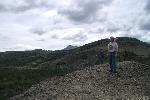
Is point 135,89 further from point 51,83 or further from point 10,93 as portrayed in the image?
point 10,93

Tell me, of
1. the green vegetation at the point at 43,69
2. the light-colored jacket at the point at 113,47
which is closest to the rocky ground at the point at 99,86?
the light-colored jacket at the point at 113,47

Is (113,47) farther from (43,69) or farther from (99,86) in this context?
(43,69)

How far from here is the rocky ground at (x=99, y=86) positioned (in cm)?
2631

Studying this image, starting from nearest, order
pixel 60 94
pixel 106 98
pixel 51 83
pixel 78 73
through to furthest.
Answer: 1. pixel 106 98
2. pixel 60 94
3. pixel 51 83
4. pixel 78 73

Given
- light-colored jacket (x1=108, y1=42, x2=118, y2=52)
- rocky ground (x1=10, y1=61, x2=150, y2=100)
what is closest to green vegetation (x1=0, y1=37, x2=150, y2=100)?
rocky ground (x1=10, y1=61, x2=150, y2=100)

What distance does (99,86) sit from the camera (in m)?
29.4

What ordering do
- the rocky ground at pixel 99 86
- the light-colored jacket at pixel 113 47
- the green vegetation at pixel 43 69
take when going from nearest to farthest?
1. the rocky ground at pixel 99 86
2. the light-colored jacket at pixel 113 47
3. the green vegetation at pixel 43 69

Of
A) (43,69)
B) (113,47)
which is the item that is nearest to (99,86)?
(113,47)

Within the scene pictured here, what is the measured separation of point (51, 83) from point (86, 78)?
3.16 metres

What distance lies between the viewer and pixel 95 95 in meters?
26.3

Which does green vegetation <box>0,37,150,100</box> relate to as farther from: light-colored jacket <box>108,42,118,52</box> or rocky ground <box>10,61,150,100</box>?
light-colored jacket <box>108,42,118,52</box>

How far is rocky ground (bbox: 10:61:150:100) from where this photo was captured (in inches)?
1036

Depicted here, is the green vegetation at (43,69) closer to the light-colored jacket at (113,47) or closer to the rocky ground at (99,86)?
the rocky ground at (99,86)

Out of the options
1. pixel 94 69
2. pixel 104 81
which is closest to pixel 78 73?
pixel 94 69
